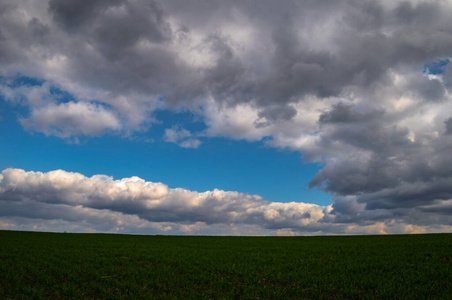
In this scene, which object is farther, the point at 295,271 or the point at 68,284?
the point at 295,271

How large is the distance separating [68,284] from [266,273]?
12.4m

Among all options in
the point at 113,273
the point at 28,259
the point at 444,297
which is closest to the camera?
the point at 444,297

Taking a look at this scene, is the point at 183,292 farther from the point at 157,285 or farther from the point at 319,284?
the point at 319,284

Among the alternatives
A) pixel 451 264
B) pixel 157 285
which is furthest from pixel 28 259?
pixel 451 264

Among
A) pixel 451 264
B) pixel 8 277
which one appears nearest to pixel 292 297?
pixel 451 264

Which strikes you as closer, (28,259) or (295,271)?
(295,271)

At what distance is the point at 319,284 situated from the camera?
17.1 meters

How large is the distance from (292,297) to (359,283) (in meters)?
4.77

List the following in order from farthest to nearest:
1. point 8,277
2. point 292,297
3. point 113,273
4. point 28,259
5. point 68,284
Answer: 1. point 28,259
2. point 113,273
3. point 8,277
4. point 68,284
5. point 292,297

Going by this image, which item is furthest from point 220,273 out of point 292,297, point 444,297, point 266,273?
point 444,297

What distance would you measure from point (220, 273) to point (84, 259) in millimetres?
13129

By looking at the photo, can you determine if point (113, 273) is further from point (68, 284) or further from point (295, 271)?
point (295, 271)

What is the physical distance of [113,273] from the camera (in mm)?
19859

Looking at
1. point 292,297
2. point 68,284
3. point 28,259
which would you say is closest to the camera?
point 292,297
